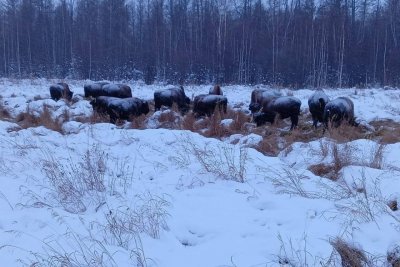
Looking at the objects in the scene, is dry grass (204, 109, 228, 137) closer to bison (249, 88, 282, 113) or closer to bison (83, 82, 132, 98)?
bison (249, 88, 282, 113)

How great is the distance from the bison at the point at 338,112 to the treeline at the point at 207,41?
22781 millimetres

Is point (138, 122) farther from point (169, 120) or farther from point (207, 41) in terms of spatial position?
point (207, 41)

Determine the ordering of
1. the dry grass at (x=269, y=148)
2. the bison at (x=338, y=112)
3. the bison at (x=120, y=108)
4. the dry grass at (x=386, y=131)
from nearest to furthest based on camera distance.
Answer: the dry grass at (x=269, y=148) < the dry grass at (x=386, y=131) < the bison at (x=338, y=112) < the bison at (x=120, y=108)

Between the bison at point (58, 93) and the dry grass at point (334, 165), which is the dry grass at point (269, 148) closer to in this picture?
the dry grass at point (334, 165)

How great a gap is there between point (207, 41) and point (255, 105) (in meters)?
25.9

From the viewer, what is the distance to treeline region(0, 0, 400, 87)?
121ft

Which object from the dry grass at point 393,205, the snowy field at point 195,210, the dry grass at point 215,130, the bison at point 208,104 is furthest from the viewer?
the bison at point 208,104

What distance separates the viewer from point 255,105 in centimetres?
1515

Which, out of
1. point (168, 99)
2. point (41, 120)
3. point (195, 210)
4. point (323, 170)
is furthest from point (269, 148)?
point (168, 99)

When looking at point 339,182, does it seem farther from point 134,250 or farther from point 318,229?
point 134,250

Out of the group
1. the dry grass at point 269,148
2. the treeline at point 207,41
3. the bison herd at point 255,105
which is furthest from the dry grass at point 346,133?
the treeline at point 207,41

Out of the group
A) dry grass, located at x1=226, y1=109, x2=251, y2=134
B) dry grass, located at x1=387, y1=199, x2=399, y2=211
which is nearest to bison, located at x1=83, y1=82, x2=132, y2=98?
dry grass, located at x1=226, y1=109, x2=251, y2=134

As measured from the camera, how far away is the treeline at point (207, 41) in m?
37.0

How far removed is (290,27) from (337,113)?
1193 inches
